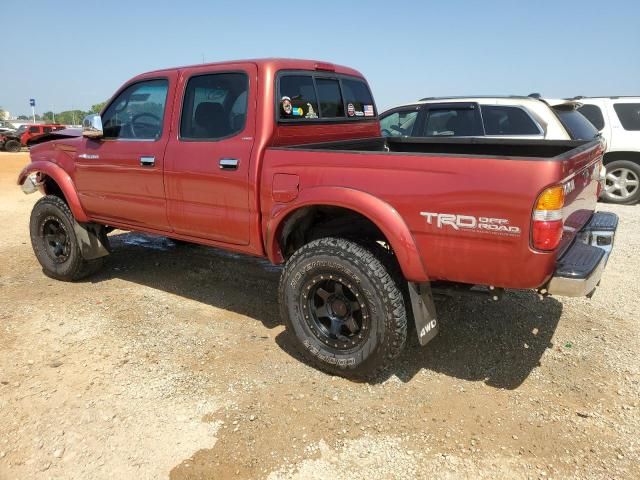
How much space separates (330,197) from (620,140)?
7849 millimetres

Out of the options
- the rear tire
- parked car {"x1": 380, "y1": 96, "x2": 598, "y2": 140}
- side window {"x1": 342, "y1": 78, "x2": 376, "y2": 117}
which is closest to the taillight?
side window {"x1": 342, "y1": 78, "x2": 376, "y2": 117}

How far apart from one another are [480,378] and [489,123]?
460cm

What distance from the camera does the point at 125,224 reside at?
174 inches

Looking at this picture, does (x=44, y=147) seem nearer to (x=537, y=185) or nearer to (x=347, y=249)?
(x=347, y=249)

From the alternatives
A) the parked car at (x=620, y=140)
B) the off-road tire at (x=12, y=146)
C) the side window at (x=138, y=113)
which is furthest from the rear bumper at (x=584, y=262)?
the off-road tire at (x=12, y=146)

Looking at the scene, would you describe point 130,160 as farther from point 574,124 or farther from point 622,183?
point 622,183

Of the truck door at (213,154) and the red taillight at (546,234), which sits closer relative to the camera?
the red taillight at (546,234)

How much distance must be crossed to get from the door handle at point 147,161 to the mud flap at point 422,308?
2243 mm

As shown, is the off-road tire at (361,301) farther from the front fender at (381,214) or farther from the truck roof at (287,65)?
the truck roof at (287,65)

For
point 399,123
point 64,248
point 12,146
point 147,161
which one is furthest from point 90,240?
point 12,146

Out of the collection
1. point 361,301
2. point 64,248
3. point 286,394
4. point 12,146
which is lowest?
point 12,146

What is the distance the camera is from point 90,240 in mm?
4863

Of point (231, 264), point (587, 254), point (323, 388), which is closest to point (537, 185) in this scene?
point (587, 254)

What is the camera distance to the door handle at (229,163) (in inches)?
135
